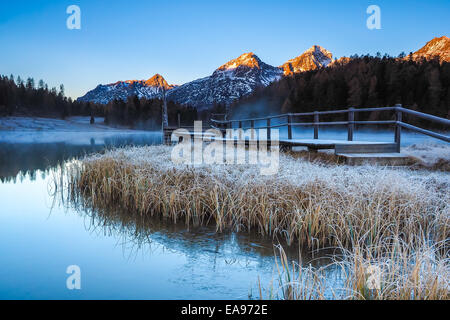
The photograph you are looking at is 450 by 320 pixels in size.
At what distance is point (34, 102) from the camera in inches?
3105

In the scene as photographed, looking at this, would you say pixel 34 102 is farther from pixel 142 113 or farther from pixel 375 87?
pixel 375 87

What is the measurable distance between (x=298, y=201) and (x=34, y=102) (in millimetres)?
90617

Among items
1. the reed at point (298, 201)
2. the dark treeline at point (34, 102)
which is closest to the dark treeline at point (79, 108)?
the dark treeline at point (34, 102)

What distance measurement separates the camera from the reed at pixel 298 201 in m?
3.99

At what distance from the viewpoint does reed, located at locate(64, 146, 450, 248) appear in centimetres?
399

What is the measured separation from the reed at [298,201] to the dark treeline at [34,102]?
7090cm

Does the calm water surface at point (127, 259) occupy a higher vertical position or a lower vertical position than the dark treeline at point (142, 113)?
lower

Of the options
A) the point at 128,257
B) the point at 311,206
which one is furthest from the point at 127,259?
the point at 311,206

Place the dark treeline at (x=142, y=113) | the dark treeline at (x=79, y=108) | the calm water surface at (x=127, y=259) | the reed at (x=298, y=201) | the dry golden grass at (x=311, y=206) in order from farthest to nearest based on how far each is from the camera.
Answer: the dark treeline at (x=142, y=113)
the dark treeline at (x=79, y=108)
the reed at (x=298, y=201)
the dry golden grass at (x=311, y=206)
the calm water surface at (x=127, y=259)

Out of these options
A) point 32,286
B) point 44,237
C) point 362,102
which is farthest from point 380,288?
point 362,102

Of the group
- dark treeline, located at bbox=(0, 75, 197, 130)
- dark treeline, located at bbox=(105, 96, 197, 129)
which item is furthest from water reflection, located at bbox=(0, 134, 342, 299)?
dark treeline, located at bbox=(105, 96, 197, 129)

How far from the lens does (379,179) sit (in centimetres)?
487

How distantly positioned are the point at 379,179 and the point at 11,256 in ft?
17.7

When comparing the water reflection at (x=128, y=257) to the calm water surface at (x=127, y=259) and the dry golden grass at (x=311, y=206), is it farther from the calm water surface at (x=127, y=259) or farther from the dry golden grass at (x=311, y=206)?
the dry golden grass at (x=311, y=206)
